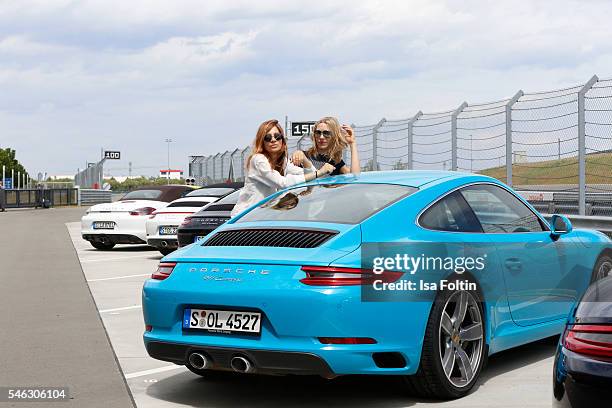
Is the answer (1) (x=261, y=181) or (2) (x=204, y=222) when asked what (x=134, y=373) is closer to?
(1) (x=261, y=181)

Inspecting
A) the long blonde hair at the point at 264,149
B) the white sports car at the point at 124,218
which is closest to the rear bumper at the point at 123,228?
the white sports car at the point at 124,218

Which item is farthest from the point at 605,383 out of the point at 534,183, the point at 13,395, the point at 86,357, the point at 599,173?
the point at 534,183

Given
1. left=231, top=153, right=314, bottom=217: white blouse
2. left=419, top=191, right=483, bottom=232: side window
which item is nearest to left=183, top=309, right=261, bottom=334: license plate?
left=419, top=191, right=483, bottom=232: side window

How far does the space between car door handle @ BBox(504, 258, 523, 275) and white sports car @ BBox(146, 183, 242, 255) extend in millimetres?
10105

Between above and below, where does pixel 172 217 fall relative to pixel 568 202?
below

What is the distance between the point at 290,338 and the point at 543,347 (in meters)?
3.07

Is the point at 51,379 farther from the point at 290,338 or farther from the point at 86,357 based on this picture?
the point at 290,338

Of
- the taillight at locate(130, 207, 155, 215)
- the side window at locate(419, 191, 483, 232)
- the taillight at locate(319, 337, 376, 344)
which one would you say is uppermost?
the side window at locate(419, 191, 483, 232)

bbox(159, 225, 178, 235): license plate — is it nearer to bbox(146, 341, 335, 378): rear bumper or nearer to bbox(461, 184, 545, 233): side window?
bbox(461, 184, 545, 233): side window

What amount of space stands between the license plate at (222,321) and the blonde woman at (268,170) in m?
2.49

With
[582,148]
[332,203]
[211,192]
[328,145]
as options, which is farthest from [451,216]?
[211,192]

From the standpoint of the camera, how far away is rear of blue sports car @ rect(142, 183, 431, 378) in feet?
17.0

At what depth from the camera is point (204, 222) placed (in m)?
12.9

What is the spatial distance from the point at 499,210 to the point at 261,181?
2202 millimetres
